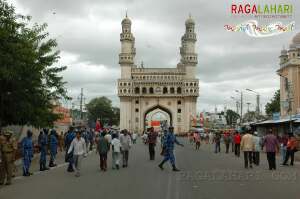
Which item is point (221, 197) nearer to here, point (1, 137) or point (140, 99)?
point (1, 137)

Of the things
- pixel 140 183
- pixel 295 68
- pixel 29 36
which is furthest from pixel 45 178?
pixel 295 68

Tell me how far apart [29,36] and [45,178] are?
1043cm

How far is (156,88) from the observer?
116 meters

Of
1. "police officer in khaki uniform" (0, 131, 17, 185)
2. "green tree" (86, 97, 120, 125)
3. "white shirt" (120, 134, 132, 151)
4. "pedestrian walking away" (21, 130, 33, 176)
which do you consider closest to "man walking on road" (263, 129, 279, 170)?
"white shirt" (120, 134, 132, 151)

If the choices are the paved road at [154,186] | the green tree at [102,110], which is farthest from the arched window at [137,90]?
the paved road at [154,186]

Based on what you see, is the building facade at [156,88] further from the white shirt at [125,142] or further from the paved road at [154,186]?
the paved road at [154,186]

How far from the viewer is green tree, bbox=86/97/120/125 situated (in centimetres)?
13825

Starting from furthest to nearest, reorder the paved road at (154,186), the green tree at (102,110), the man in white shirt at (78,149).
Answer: the green tree at (102,110) → the man in white shirt at (78,149) → the paved road at (154,186)

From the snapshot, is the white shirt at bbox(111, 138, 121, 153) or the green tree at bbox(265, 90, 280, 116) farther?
the green tree at bbox(265, 90, 280, 116)

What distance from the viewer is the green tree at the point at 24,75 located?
59.2 ft

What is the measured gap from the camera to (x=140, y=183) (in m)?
13.3

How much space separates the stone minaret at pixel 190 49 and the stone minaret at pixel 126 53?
12.9 meters

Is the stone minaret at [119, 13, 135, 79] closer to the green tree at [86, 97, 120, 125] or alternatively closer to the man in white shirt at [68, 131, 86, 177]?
the green tree at [86, 97, 120, 125]

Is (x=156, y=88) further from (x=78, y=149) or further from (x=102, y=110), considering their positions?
(x=78, y=149)
